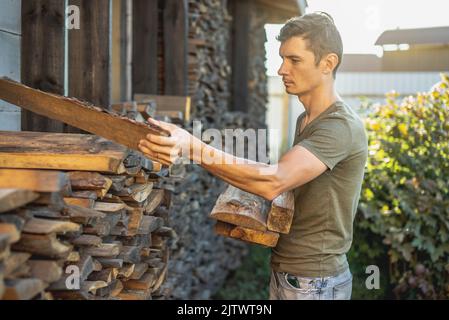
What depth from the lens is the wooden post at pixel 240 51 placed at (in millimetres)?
8602

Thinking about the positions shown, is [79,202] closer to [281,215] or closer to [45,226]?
[45,226]

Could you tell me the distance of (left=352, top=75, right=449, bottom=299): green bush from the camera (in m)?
5.53

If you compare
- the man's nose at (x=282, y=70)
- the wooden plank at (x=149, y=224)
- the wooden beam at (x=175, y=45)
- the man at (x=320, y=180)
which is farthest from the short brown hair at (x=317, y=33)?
the wooden beam at (x=175, y=45)

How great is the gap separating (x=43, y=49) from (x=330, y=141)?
5.39 feet

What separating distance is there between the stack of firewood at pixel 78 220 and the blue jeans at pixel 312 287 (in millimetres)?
699

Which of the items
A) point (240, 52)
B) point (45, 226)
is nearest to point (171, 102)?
point (45, 226)

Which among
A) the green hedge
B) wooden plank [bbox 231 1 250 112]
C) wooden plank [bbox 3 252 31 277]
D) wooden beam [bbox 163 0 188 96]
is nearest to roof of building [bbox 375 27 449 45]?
the green hedge

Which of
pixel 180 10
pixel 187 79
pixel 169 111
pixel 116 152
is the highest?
pixel 180 10

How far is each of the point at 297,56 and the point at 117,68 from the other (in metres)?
3.54

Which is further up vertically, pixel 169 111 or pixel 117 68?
pixel 117 68

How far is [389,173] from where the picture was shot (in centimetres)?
595
